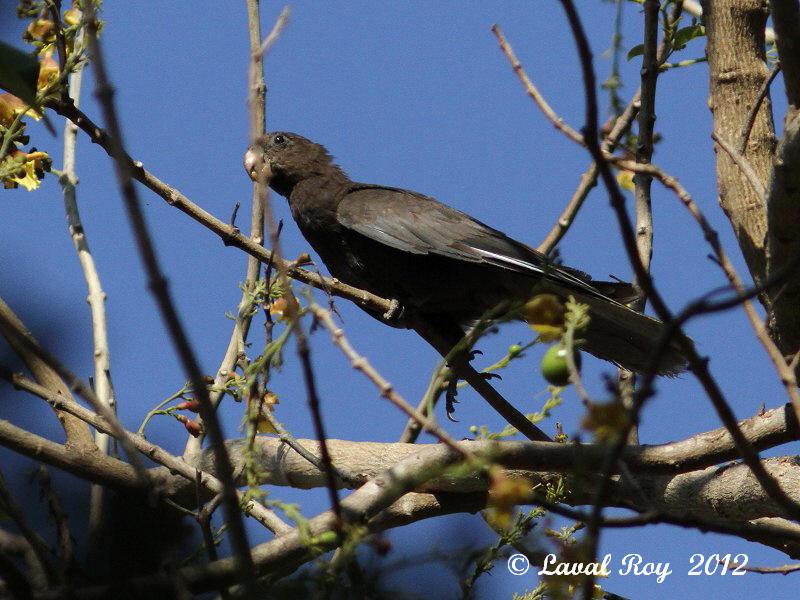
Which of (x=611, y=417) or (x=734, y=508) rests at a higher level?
(x=734, y=508)

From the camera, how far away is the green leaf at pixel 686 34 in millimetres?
3842

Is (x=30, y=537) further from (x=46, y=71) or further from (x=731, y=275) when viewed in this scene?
→ (x=46, y=71)

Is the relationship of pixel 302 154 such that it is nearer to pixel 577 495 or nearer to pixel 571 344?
pixel 577 495

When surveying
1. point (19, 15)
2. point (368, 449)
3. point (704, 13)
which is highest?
point (704, 13)

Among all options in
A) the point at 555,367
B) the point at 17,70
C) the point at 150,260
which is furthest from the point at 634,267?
the point at 17,70

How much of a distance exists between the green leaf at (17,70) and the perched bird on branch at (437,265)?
2.90 m

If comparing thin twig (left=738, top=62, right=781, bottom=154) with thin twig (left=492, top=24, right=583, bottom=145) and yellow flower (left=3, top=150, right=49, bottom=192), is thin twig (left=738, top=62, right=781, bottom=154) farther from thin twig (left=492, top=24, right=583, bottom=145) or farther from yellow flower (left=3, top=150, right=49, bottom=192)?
yellow flower (left=3, top=150, right=49, bottom=192)

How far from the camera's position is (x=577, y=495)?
9.77 feet

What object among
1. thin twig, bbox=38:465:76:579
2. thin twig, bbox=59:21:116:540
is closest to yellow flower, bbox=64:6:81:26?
thin twig, bbox=59:21:116:540

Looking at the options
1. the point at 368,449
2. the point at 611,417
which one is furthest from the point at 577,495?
the point at 611,417

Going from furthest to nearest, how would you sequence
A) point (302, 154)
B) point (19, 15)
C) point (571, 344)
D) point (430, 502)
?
point (302, 154) < point (430, 502) < point (19, 15) < point (571, 344)

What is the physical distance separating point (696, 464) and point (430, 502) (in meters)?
0.83

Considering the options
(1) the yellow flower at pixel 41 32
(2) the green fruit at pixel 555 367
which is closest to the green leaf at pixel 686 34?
(1) the yellow flower at pixel 41 32

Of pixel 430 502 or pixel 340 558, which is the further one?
pixel 430 502
